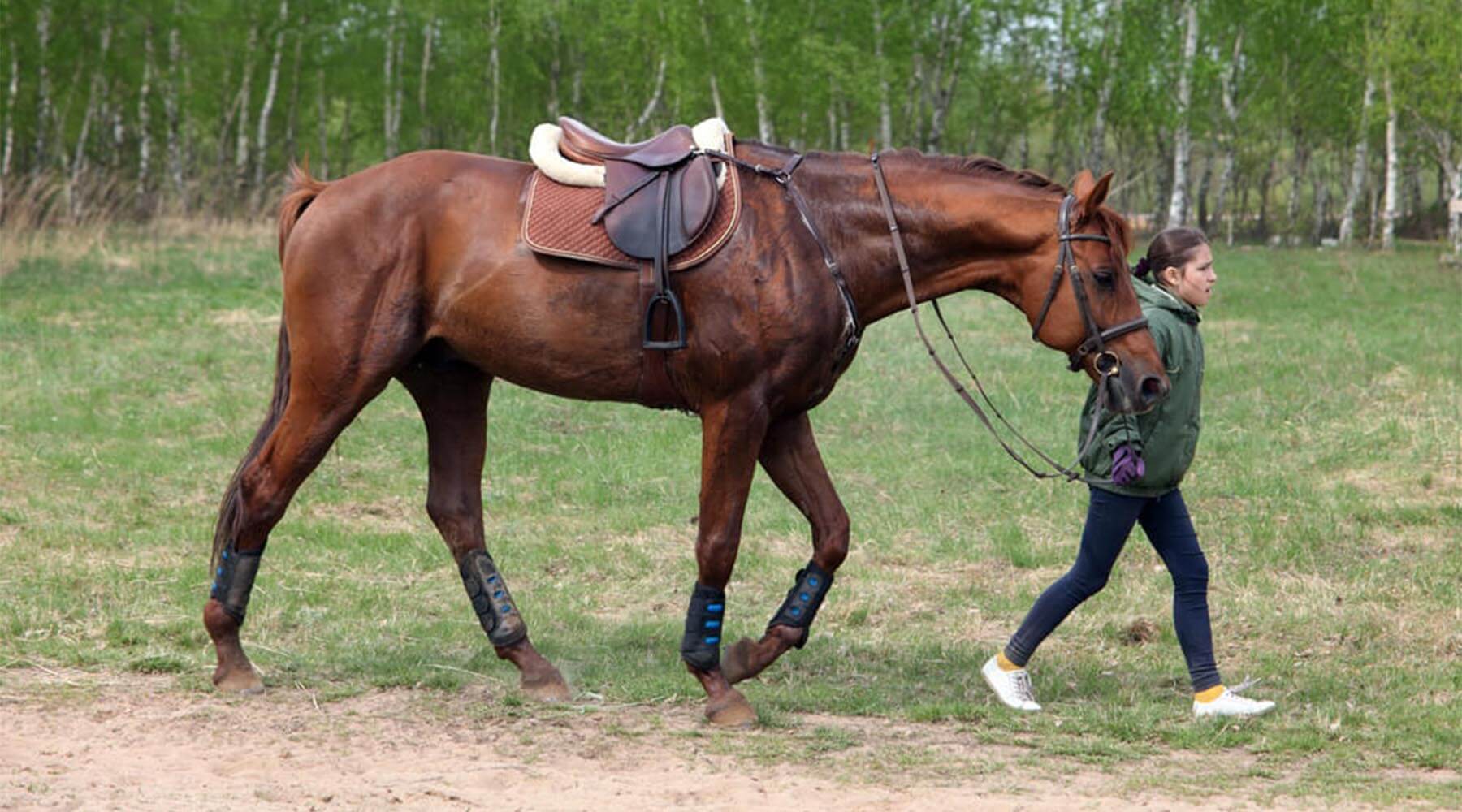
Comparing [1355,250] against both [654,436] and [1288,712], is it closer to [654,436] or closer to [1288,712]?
[654,436]

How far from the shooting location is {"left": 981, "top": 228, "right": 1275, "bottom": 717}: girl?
561 cm

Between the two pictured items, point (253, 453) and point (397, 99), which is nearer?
point (253, 453)

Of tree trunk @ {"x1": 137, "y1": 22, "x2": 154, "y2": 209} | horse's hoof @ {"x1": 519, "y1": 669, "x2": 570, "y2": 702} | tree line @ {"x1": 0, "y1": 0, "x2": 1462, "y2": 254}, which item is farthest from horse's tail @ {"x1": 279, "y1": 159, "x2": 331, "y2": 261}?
tree trunk @ {"x1": 137, "y1": 22, "x2": 154, "y2": 209}

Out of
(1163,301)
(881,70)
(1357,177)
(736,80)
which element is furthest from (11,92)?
(1163,301)

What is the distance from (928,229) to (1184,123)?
95.9 ft

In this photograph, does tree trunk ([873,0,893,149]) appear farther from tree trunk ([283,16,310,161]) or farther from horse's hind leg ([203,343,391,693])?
horse's hind leg ([203,343,391,693])

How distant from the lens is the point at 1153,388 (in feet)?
17.8

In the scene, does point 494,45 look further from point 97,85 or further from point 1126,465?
point 1126,465

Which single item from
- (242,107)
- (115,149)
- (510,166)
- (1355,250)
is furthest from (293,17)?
(510,166)

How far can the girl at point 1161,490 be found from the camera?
18.4ft

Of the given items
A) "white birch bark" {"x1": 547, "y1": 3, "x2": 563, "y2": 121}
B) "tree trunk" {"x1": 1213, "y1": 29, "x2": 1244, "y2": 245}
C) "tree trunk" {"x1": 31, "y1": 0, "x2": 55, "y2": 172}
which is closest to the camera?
"tree trunk" {"x1": 31, "y1": 0, "x2": 55, "y2": 172}

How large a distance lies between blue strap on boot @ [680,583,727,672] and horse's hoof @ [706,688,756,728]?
0.41 feet

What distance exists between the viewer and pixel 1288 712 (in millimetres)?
5836

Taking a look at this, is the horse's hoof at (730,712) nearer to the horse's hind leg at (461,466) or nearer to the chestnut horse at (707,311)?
the chestnut horse at (707,311)
